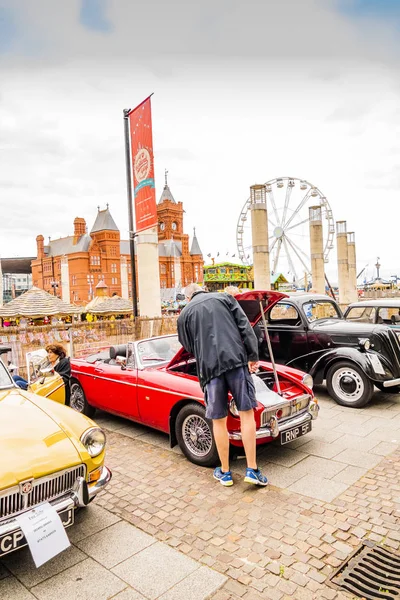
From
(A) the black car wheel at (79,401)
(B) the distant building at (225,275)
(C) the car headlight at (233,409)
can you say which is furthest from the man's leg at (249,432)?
(B) the distant building at (225,275)

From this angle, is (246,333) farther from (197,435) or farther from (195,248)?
(195,248)

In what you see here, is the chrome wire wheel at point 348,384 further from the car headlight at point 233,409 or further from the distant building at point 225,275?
the distant building at point 225,275

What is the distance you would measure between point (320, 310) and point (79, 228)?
265ft

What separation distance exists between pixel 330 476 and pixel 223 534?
158cm

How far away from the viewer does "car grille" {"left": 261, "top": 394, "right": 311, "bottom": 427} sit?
172 inches

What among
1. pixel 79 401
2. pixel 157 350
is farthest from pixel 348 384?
pixel 79 401

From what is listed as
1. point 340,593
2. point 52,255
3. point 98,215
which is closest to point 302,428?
point 340,593

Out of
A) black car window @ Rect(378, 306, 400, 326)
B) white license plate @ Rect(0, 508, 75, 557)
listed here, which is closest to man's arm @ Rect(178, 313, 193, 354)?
white license plate @ Rect(0, 508, 75, 557)

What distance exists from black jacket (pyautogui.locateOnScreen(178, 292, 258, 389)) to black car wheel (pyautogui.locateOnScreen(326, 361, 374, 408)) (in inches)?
143

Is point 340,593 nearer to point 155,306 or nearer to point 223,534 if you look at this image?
point 223,534

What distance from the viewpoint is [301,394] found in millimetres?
4973

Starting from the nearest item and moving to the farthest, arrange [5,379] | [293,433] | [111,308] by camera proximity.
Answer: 1. [5,379]
2. [293,433]
3. [111,308]

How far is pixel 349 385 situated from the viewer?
704 centimetres

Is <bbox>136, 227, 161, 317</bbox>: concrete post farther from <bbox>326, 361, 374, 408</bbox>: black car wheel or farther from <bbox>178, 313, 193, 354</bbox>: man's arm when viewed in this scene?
<bbox>178, 313, 193, 354</bbox>: man's arm
